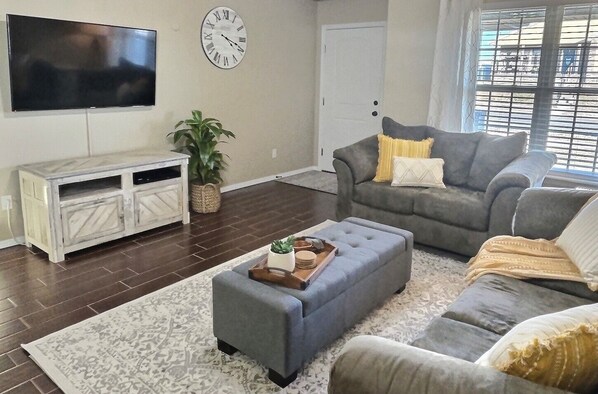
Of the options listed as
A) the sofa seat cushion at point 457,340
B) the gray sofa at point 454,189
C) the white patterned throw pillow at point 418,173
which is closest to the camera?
the sofa seat cushion at point 457,340

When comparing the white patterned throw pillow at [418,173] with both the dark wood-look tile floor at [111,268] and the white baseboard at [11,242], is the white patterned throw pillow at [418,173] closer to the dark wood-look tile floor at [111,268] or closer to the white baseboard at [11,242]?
the dark wood-look tile floor at [111,268]

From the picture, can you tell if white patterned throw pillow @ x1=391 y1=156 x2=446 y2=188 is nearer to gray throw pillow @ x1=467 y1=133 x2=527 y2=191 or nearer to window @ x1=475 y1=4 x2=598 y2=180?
gray throw pillow @ x1=467 y1=133 x2=527 y2=191

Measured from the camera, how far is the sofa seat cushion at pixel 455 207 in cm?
348

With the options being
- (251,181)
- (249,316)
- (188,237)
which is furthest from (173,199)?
(249,316)

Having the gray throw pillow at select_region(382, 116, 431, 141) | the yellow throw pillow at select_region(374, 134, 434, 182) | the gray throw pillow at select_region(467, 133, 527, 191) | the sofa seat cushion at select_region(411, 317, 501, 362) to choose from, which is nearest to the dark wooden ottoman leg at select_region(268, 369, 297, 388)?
the sofa seat cushion at select_region(411, 317, 501, 362)

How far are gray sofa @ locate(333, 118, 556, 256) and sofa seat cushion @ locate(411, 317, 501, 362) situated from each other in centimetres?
176

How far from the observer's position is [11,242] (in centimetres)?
A: 383

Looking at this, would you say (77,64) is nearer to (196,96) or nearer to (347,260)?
(196,96)

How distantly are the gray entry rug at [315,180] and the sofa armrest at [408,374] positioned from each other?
4.37 m

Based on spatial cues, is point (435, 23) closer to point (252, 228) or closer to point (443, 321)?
point (252, 228)

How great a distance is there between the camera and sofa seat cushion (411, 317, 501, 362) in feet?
5.52

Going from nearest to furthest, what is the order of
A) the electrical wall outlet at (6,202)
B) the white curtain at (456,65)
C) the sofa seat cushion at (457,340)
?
the sofa seat cushion at (457,340) < the electrical wall outlet at (6,202) < the white curtain at (456,65)

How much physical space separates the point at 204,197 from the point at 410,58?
8.87 ft

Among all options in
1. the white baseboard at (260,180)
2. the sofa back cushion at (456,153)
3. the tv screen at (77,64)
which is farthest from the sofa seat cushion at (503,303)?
the white baseboard at (260,180)
